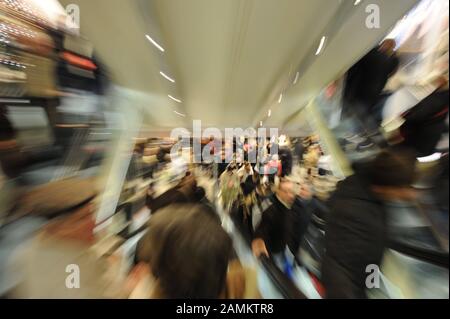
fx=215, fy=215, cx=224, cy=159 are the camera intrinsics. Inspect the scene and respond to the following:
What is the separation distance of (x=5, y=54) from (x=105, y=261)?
0.85 m

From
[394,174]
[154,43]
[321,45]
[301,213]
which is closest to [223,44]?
[154,43]

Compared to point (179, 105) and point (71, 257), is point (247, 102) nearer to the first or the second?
point (179, 105)

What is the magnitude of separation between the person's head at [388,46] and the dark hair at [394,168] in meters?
0.40

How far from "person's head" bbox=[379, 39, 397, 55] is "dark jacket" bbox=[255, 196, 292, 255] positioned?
2.60 feet

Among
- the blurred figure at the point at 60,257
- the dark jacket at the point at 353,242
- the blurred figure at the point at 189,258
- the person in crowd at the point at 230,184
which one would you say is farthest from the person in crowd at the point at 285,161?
the blurred figure at the point at 60,257

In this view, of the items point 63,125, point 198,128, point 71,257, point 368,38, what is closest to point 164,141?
point 198,128

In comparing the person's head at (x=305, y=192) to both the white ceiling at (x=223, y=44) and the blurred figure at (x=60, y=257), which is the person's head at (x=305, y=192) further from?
the blurred figure at (x=60, y=257)

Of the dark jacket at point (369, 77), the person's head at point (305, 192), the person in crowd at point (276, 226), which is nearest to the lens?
the dark jacket at point (369, 77)

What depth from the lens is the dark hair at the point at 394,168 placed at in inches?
22.8

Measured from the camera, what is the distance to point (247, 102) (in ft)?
7.82

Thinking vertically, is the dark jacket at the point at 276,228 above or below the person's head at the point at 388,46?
below

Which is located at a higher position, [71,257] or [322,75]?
[322,75]

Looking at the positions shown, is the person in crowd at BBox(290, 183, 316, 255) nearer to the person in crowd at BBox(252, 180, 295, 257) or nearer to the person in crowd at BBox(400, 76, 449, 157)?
the person in crowd at BBox(252, 180, 295, 257)
